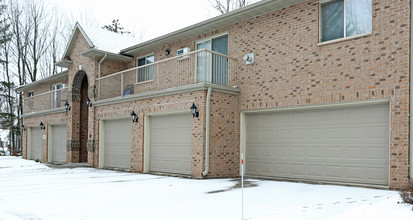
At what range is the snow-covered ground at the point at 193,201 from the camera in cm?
600

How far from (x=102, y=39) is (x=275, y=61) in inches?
408

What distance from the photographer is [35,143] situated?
2333cm

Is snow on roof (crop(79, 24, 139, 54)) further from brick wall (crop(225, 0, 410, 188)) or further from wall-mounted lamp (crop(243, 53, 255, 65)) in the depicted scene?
wall-mounted lamp (crop(243, 53, 255, 65))

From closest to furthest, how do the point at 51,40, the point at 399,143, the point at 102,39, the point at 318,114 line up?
the point at 399,143
the point at 318,114
the point at 102,39
the point at 51,40

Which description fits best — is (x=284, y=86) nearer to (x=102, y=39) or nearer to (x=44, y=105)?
(x=102, y=39)

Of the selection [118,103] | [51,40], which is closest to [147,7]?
[51,40]

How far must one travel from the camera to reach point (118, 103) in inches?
603

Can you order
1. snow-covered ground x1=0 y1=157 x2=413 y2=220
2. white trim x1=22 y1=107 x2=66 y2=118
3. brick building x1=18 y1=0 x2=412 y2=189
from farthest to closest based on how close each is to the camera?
1. white trim x1=22 y1=107 x2=66 y2=118
2. brick building x1=18 y1=0 x2=412 y2=189
3. snow-covered ground x1=0 y1=157 x2=413 y2=220

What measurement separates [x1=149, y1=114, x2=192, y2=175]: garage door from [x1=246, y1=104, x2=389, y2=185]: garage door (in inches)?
84.4

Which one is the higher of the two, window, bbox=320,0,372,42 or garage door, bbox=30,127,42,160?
window, bbox=320,0,372,42

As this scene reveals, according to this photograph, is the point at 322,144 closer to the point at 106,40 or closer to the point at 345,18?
the point at 345,18

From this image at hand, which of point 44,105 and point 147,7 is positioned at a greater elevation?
point 147,7

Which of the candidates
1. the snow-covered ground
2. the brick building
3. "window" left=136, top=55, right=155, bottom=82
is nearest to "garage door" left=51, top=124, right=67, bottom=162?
the brick building

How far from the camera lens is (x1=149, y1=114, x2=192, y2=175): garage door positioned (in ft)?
40.2
